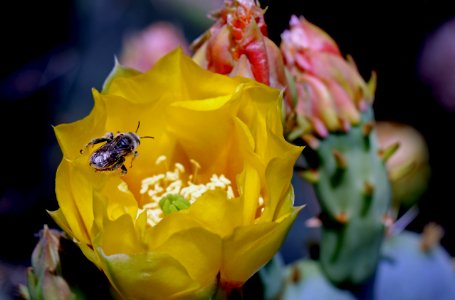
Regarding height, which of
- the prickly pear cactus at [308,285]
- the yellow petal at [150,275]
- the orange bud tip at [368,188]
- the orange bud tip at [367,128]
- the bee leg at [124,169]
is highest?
the yellow petal at [150,275]

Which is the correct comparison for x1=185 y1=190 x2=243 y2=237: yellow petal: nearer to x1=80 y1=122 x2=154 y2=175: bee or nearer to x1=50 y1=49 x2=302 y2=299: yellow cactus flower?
x1=50 y1=49 x2=302 y2=299: yellow cactus flower

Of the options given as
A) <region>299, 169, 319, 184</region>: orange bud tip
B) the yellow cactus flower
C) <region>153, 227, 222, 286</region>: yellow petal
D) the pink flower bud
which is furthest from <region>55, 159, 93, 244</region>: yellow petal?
<region>299, 169, 319, 184</region>: orange bud tip

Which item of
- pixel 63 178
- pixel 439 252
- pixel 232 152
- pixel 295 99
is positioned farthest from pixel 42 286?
pixel 439 252

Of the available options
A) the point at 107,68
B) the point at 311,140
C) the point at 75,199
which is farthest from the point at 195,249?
the point at 107,68

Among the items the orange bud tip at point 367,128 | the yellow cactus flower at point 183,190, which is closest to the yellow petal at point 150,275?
the yellow cactus flower at point 183,190

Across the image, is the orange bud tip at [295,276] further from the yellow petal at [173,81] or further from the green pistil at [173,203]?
the yellow petal at [173,81]

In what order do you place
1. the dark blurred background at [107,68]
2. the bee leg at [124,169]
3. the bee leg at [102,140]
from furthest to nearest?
the dark blurred background at [107,68] → the bee leg at [124,169] → the bee leg at [102,140]

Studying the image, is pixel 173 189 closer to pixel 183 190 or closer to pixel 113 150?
pixel 183 190

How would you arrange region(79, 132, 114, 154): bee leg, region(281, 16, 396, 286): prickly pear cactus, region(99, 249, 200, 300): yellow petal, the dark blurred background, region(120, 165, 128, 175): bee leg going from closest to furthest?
region(99, 249, 200, 300): yellow petal
region(79, 132, 114, 154): bee leg
region(120, 165, 128, 175): bee leg
region(281, 16, 396, 286): prickly pear cactus
the dark blurred background
